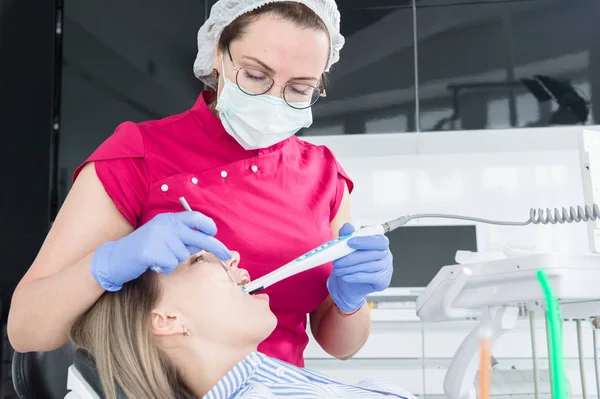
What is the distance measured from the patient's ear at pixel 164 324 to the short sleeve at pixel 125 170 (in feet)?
0.62

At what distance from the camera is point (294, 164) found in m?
1.37

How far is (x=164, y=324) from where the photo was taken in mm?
1100

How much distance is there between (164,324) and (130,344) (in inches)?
2.8

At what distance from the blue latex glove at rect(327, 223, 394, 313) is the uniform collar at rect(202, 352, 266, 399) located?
23 centimetres

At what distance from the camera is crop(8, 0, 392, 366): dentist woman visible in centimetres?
106

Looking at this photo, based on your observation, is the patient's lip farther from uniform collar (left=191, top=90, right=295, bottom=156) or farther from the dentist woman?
uniform collar (left=191, top=90, right=295, bottom=156)

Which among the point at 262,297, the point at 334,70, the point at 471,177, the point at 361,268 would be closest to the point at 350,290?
the point at 361,268

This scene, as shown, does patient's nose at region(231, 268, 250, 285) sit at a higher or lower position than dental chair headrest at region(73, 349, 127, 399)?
higher

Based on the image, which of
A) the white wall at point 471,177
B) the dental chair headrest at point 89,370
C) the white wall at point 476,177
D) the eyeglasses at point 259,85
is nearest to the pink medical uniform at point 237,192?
the eyeglasses at point 259,85

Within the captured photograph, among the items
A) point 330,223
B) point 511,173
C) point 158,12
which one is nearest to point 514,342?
point 511,173

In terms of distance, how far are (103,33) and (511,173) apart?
→ 2336 millimetres

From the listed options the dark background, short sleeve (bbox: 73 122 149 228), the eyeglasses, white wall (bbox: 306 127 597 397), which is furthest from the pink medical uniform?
white wall (bbox: 306 127 597 397)

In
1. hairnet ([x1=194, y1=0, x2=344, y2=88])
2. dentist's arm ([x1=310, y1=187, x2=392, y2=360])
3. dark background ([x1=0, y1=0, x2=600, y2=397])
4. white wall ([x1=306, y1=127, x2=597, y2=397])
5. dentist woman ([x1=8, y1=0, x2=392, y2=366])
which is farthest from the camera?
white wall ([x1=306, y1=127, x2=597, y2=397])

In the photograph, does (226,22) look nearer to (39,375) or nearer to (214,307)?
(214,307)
